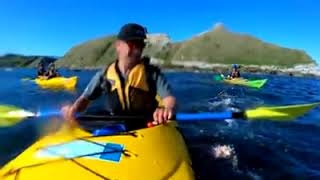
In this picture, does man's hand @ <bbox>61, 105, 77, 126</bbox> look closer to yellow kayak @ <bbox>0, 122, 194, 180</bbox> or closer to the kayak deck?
yellow kayak @ <bbox>0, 122, 194, 180</bbox>

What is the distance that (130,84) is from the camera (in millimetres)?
6480

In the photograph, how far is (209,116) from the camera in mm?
6551

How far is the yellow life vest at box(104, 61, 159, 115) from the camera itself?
6469mm

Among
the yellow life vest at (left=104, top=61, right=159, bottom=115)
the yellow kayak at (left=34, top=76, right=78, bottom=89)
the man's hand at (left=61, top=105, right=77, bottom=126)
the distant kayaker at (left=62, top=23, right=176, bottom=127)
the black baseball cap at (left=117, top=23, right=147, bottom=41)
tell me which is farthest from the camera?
the yellow kayak at (left=34, top=76, right=78, bottom=89)

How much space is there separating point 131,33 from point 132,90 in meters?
0.93

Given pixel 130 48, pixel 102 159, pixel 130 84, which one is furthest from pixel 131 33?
pixel 102 159

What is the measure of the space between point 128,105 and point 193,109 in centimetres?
1102

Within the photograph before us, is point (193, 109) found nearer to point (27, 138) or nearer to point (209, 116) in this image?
point (27, 138)

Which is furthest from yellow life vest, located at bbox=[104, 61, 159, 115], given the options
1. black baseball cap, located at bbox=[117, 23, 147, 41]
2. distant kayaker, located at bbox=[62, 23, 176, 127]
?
black baseball cap, located at bbox=[117, 23, 147, 41]

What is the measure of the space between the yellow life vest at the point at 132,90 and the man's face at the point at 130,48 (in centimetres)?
21

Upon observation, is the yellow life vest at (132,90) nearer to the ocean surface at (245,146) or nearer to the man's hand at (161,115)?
the man's hand at (161,115)

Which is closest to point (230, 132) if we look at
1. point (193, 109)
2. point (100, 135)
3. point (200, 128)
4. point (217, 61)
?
point (200, 128)

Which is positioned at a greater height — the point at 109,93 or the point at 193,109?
the point at 109,93

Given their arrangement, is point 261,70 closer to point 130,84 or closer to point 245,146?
point 245,146
